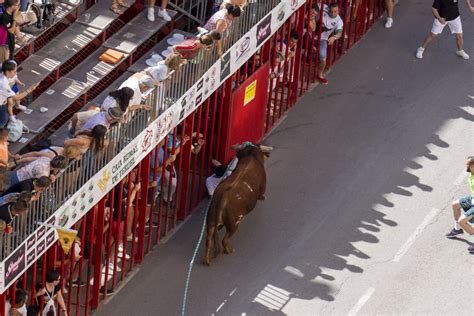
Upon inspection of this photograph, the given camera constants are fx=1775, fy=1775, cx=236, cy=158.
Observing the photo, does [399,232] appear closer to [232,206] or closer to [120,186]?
[232,206]

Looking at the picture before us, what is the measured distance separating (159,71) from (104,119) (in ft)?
5.00

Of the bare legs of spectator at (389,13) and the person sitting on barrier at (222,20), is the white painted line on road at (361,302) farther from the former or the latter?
the bare legs of spectator at (389,13)

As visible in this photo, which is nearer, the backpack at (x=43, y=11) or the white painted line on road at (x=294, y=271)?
the white painted line on road at (x=294, y=271)

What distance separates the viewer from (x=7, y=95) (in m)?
26.1

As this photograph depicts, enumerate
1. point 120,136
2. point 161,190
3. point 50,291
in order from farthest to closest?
point 161,190, point 120,136, point 50,291

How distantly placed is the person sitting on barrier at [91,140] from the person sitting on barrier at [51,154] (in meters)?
0.08

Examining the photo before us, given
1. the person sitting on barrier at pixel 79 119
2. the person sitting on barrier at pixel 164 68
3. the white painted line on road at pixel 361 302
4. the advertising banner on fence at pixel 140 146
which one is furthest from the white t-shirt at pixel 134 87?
the white painted line on road at pixel 361 302

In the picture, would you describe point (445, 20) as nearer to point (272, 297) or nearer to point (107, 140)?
point (272, 297)

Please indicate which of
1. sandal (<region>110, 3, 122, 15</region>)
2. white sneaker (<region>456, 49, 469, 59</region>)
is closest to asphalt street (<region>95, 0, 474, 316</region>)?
white sneaker (<region>456, 49, 469, 59</region>)

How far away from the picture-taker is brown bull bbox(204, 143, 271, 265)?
27.5 metres

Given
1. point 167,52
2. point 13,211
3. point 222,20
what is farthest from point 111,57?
point 13,211

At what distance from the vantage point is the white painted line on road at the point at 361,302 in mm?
26891

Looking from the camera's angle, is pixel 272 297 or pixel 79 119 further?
pixel 272 297

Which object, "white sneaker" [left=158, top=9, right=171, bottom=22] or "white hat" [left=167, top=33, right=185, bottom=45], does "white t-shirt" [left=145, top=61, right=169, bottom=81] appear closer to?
"white hat" [left=167, top=33, right=185, bottom=45]
